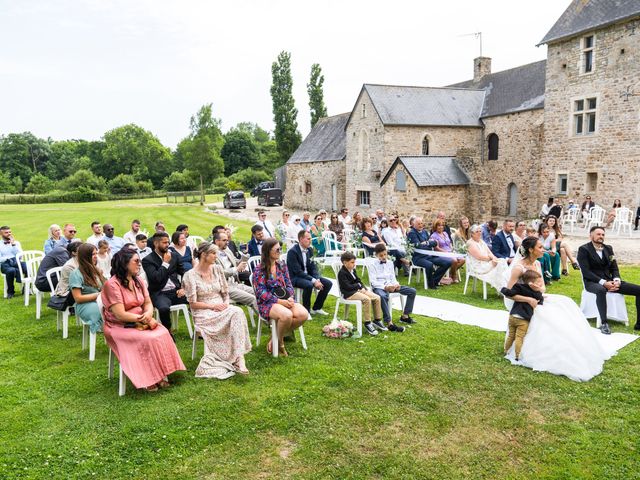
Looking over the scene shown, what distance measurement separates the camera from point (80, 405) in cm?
511

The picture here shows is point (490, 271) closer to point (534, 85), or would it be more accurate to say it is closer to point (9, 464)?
point (9, 464)

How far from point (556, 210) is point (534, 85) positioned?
10190 mm

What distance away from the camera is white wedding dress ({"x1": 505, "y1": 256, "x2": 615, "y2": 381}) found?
5672 mm

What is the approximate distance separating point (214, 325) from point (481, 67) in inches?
1246

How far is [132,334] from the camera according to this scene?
5359 millimetres

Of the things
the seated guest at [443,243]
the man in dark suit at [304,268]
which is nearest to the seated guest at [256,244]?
the man in dark suit at [304,268]

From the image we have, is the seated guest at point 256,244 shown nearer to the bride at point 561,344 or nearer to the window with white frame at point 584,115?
the bride at point 561,344

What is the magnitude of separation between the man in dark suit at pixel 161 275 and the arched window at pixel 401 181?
17.4 metres

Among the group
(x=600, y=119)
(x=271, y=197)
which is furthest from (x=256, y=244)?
(x=271, y=197)

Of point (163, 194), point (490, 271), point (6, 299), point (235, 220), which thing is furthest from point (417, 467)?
point (163, 194)

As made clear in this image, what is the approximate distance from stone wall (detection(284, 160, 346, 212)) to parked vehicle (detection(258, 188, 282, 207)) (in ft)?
3.31

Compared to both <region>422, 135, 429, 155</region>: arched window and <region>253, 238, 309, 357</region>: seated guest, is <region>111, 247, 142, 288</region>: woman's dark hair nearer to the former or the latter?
<region>253, 238, 309, 357</region>: seated guest

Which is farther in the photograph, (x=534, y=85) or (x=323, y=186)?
(x=323, y=186)

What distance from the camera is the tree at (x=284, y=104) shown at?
1901 inches
